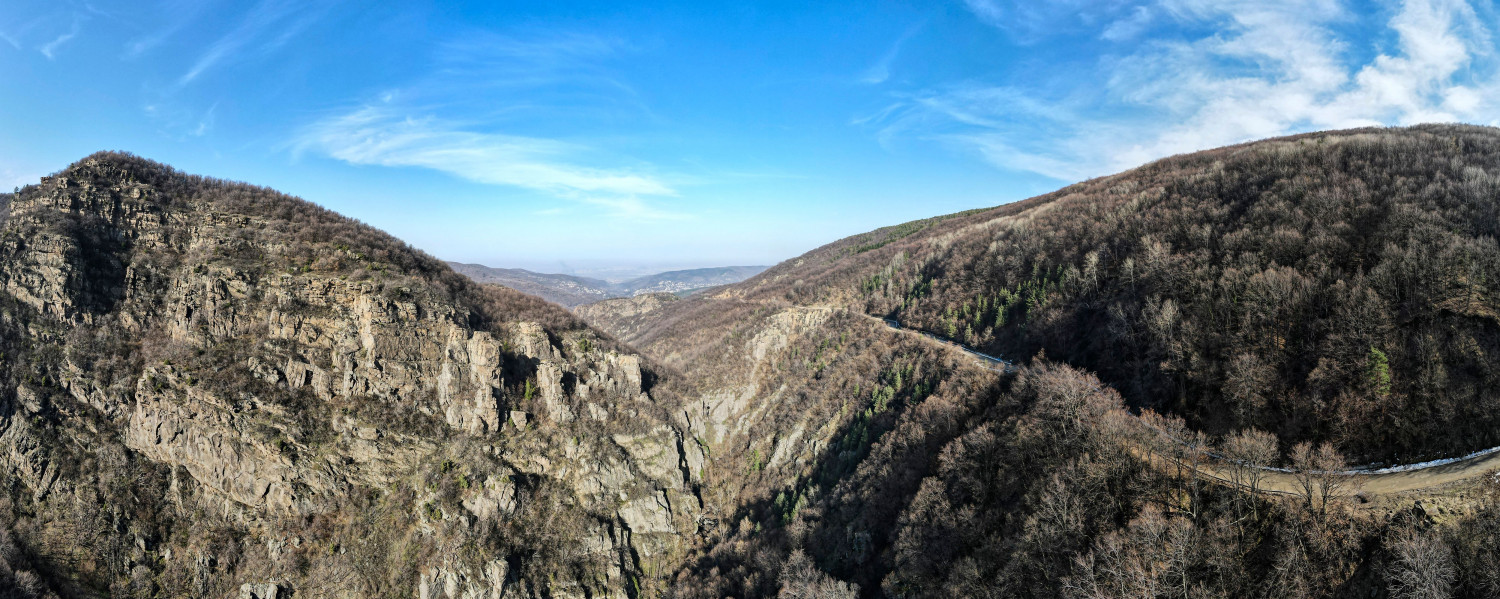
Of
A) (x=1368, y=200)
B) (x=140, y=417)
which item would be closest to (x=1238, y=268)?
(x=1368, y=200)

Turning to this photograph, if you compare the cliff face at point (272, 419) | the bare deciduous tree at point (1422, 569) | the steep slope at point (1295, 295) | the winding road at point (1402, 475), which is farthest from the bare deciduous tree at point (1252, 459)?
the cliff face at point (272, 419)

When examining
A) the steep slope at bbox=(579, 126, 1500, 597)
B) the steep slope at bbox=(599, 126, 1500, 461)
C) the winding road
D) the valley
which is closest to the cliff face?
the valley

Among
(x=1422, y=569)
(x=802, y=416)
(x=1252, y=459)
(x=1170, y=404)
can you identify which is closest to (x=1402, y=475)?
(x=1252, y=459)

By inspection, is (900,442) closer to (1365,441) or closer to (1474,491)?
(1365,441)

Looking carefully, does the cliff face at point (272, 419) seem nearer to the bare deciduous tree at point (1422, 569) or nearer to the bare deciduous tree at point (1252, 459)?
the bare deciduous tree at point (1252, 459)

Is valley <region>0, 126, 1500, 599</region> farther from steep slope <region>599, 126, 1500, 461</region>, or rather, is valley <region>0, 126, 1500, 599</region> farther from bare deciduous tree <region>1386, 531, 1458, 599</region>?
bare deciduous tree <region>1386, 531, 1458, 599</region>

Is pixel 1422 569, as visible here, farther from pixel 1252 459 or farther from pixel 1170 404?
pixel 1170 404
